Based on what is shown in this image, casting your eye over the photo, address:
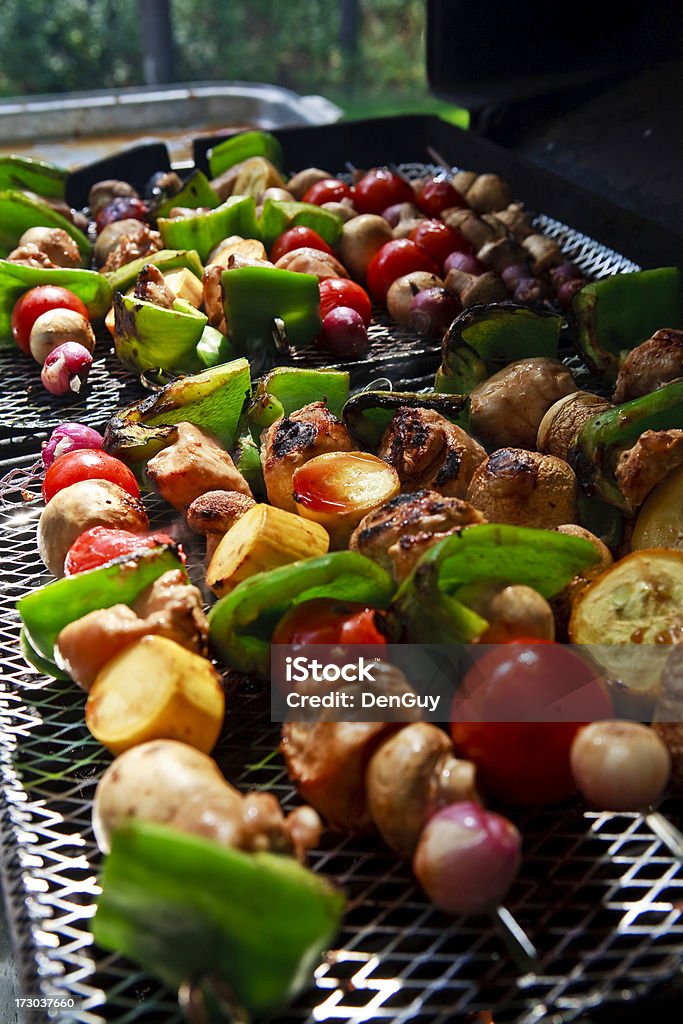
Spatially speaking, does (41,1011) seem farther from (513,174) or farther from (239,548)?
(513,174)

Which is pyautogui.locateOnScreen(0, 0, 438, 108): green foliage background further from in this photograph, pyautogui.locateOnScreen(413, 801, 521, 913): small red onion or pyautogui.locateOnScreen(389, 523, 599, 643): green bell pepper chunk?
pyautogui.locateOnScreen(413, 801, 521, 913): small red onion

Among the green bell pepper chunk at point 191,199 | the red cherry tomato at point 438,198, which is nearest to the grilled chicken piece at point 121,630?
the green bell pepper chunk at point 191,199

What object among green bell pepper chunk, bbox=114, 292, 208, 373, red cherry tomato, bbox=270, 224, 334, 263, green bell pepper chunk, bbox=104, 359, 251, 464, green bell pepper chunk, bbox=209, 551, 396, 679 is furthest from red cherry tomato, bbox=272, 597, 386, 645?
red cherry tomato, bbox=270, 224, 334, 263

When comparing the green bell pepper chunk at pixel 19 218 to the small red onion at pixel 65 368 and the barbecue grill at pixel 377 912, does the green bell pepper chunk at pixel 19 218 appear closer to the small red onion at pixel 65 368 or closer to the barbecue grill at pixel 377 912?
the small red onion at pixel 65 368

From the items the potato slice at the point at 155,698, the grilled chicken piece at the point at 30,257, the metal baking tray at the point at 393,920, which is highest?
the grilled chicken piece at the point at 30,257

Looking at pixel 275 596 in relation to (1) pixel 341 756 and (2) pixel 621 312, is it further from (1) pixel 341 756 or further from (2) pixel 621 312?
(2) pixel 621 312

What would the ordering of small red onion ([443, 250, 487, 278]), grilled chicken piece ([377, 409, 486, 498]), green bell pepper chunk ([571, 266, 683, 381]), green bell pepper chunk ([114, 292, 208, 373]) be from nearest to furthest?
1. grilled chicken piece ([377, 409, 486, 498])
2. green bell pepper chunk ([571, 266, 683, 381])
3. green bell pepper chunk ([114, 292, 208, 373])
4. small red onion ([443, 250, 487, 278])

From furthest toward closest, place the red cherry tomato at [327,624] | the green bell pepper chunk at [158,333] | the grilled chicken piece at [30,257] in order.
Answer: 1. the grilled chicken piece at [30,257]
2. the green bell pepper chunk at [158,333]
3. the red cherry tomato at [327,624]
